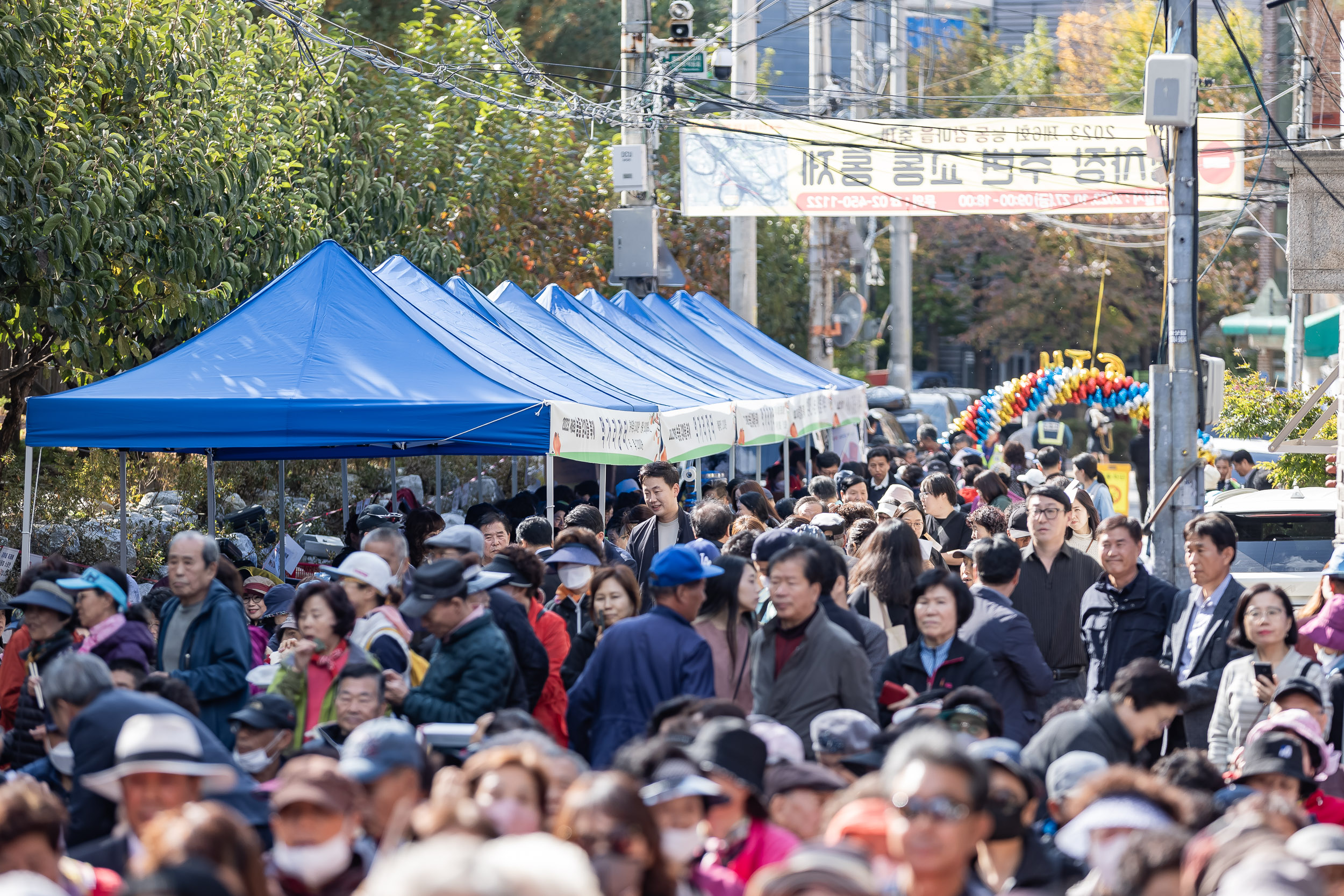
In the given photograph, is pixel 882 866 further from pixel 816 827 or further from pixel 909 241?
pixel 909 241

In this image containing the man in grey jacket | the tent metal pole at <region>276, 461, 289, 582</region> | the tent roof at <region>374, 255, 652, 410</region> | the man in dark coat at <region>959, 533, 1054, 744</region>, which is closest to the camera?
the man in grey jacket

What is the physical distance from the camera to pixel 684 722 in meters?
5.18

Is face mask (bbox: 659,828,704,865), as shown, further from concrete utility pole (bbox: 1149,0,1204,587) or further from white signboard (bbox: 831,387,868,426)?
white signboard (bbox: 831,387,868,426)

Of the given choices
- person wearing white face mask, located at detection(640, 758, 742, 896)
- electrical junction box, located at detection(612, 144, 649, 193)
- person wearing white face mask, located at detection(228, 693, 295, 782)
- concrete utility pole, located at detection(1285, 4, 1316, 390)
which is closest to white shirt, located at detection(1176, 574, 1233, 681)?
person wearing white face mask, located at detection(640, 758, 742, 896)

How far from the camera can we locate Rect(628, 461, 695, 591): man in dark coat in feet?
32.7

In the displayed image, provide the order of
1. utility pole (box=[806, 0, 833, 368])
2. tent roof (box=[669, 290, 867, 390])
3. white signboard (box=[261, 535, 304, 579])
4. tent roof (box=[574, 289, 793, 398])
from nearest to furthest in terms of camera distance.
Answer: white signboard (box=[261, 535, 304, 579]), tent roof (box=[574, 289, 793, 398]), tent roof (box=[669, 290, 867, 390]), utility pole (box=[806, 0, 833, 368])

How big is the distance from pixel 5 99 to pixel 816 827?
7791mm

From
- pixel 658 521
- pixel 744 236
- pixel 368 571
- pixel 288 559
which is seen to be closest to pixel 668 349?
pixel 288 559

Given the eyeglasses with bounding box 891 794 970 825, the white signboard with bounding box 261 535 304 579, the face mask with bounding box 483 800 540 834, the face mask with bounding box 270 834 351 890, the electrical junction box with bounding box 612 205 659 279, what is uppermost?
the electrical junction box with bounding box 612 205 659 279

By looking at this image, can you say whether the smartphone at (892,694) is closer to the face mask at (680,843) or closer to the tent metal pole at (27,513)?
the face mask at (680,843)

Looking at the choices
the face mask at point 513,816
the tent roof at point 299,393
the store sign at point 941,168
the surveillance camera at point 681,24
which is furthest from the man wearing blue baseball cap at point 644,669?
the store sign at point 941,168

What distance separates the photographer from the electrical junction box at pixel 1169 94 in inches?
379

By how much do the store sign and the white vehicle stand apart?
937 centimetres

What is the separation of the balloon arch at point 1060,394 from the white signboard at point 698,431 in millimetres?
6292
